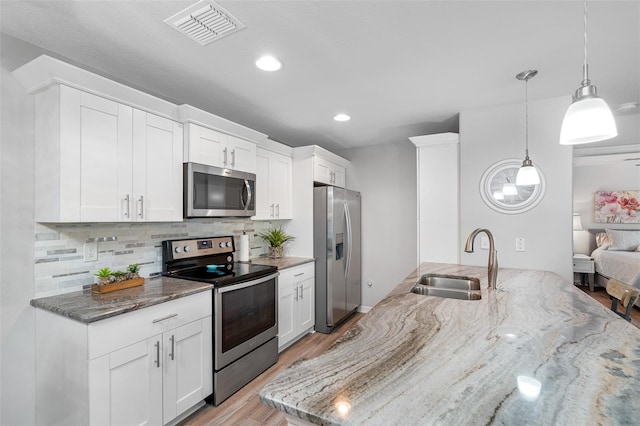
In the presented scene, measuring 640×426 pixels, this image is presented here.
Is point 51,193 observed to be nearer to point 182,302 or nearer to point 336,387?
point 182,302

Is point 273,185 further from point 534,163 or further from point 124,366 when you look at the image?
point 534,163

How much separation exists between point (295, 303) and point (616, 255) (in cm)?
448

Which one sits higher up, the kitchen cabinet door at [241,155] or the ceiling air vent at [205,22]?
the ceiling air vent at [205,22]

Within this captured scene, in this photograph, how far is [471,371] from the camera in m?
0.90

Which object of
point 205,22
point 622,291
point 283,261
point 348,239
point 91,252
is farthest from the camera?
point 348,239

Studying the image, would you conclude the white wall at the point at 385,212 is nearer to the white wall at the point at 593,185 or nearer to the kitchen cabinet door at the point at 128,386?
the white wall at the point at 593,185

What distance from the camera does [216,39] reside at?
1695 mm

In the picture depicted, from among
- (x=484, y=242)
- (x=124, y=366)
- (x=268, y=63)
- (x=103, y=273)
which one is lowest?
(x=124, y=366)

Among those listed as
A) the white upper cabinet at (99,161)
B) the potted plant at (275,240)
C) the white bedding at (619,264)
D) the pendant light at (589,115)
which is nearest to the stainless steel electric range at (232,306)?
the white upper cabinet at (99,161)

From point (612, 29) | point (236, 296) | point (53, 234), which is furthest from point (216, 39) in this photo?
point (612, 29)

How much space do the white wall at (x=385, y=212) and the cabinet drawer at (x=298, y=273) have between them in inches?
45.4

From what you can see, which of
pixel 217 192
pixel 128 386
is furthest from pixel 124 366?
pixel 217 192

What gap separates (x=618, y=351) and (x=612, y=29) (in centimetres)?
167

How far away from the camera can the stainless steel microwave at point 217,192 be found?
2.34m
